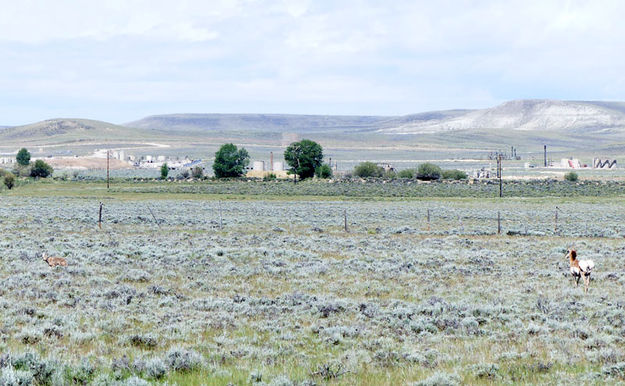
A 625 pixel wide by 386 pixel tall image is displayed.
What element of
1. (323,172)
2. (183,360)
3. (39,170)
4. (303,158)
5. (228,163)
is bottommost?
(183,360)

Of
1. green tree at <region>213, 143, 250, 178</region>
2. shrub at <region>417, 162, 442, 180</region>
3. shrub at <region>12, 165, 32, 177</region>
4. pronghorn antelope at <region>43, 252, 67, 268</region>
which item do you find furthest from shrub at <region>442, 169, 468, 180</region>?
pronghorn antelope at <region>43, 252, 67, 268</region>

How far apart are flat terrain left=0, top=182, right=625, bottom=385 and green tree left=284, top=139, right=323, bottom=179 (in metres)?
82.0

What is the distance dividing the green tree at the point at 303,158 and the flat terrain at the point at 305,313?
82.0 metres

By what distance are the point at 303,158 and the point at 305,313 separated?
3717 inches

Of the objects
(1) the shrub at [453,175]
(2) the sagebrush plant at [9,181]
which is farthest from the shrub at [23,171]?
(1) the shrub at [453,175]

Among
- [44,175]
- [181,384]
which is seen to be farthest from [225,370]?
[44,175]

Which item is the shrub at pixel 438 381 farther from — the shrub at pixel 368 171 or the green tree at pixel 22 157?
the green tree at pixel 22 157

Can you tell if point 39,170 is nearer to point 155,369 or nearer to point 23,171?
point 23,171

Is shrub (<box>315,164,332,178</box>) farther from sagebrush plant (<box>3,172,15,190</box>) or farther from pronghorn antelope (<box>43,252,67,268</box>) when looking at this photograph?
pronghorn antelope (<box>43,252,67,268</box>)

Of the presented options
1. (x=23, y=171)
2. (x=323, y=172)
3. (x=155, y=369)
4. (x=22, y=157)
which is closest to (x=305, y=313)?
(x=155, y=369)

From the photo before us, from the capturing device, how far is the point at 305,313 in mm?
12453

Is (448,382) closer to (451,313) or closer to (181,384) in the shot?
(181,384)

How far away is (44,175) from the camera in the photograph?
115 m

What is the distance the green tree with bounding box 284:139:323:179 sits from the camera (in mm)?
106594
